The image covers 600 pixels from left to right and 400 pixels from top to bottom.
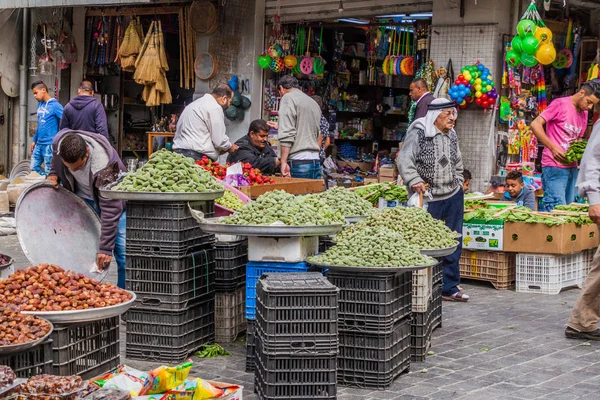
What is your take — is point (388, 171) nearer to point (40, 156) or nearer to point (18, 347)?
point (40, 156)

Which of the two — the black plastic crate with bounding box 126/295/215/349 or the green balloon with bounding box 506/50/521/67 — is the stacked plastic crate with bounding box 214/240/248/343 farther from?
the green balloon with bounding box 506/50/521/67

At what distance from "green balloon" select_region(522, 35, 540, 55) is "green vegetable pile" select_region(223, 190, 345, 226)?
5614 millimetres

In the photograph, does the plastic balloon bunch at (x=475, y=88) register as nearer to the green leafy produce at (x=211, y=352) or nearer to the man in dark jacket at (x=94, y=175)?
the man in dark jacket at (x=94, y=175)

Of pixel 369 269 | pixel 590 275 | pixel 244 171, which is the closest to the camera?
pixel 369 269

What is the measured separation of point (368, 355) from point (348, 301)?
388mm

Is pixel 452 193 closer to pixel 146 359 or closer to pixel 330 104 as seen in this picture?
pixel 146 359

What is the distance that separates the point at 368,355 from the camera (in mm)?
6062

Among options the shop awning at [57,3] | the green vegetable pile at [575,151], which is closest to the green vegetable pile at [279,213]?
the green vegetable pile at [575,151]

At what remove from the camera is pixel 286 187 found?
10141mm

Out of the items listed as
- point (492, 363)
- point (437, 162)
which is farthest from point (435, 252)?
point (437, 162)

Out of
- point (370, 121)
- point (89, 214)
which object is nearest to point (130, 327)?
point (89, 214)

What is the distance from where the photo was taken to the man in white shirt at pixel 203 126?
10.4m

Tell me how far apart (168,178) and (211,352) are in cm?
133

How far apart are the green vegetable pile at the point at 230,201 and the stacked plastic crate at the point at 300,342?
8.11ft
